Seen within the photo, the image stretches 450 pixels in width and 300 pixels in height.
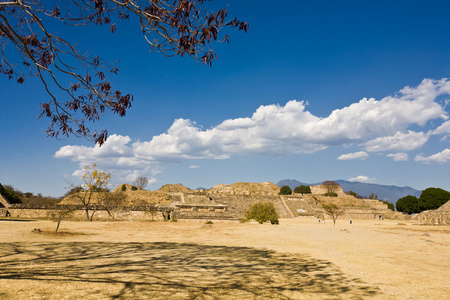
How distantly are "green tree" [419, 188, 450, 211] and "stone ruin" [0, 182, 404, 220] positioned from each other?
812 cm

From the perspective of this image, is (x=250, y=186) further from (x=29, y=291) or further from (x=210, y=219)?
(x=29, y=291)

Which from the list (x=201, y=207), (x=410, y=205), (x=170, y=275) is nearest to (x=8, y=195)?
(x=201, y=207)

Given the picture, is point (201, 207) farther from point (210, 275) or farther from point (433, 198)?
point (433, 198)

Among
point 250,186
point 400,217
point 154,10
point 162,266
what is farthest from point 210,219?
point 250,186

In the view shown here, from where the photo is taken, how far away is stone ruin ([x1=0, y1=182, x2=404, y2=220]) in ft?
136

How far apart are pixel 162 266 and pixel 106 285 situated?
2932mm

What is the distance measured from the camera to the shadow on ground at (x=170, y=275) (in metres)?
6.98

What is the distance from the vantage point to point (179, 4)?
5.67 meters

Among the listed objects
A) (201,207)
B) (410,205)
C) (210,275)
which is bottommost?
(210,275)

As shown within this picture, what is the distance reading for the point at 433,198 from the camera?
69062 millimetres

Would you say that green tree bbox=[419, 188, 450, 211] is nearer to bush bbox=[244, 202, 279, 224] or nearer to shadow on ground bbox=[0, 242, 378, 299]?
bush bbox=[244, 202, 279, 224]

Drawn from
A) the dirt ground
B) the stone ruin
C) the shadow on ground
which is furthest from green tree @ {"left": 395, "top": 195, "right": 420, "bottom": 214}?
the shadow on ground

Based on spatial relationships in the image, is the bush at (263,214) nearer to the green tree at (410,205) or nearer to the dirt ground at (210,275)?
the dirt ground at (210,275)

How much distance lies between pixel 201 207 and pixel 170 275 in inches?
1561
